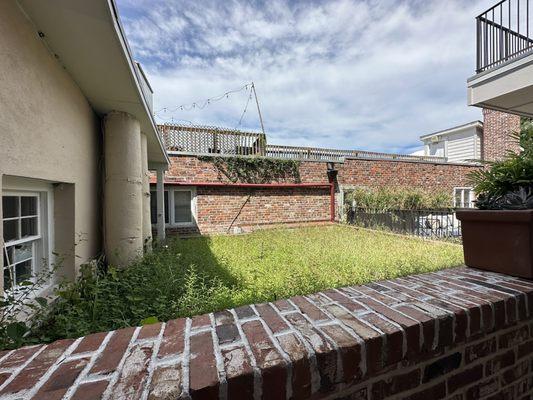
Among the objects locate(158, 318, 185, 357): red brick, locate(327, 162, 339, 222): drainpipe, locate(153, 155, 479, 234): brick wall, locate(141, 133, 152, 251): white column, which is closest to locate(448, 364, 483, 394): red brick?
locate(158, 318, 185, 357): red brick

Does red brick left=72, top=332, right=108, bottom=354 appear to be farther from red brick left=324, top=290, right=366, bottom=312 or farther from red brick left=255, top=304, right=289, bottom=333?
red brick left=324, top=290, right=366, bottom=312

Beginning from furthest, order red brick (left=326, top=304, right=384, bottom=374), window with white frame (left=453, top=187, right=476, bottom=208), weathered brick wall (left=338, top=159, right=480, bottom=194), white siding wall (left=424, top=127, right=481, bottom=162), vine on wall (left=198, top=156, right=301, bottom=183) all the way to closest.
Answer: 1. white siding wall (left=424, top=127, right=481, bottom=162)
2. window with white frame (left=453, top=187, right=476, bottom=208)
3. weathered brick wall (left=338, top=159, right=480, bottom=194)
4. vine on wall (left=198, top=156, right=301, bottom=183)
5. red brick (left=326, top=304, right=384, bottom=374)

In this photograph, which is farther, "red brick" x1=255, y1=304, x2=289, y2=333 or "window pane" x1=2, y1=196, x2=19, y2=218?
"window pane" x1=2, y1=196, x2=19, y2=218

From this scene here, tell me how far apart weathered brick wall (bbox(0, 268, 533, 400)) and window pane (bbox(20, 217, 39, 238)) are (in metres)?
2.27

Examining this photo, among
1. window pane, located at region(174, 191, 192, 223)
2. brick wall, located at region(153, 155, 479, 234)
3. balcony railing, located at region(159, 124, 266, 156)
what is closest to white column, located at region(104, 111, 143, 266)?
brick wall, located at region(153, 155, 479, 234)

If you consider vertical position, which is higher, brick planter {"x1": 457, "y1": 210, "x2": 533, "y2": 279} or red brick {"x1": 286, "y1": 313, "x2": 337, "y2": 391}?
brick planter {"x1": 457, "y1": 210, "x2": 533, "y2": 279}

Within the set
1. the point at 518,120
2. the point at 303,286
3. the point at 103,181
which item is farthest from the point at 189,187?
the point at 518,120

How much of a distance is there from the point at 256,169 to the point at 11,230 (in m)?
8.65

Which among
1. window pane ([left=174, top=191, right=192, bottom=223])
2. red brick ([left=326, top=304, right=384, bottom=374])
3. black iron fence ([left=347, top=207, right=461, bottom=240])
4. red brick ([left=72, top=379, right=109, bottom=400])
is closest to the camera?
red brick ([left=72, top=379, right=109, bottom=400])

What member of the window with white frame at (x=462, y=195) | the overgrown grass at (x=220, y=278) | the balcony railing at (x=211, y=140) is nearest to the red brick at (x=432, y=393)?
the overgrown grass at (x=220, y=278)

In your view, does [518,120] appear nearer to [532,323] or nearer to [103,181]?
[532,323]

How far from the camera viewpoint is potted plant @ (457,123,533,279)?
1398mm

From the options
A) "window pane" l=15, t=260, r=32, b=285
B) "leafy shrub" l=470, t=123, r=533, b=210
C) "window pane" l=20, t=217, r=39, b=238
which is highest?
"leafy shrub" l=470, t=123, r=533, b=210

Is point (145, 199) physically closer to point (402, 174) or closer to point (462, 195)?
point (402, 174)
